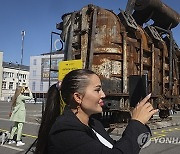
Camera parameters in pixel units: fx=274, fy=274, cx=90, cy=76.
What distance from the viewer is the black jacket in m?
1.41

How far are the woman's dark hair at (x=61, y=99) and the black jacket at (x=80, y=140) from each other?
5.8 inches

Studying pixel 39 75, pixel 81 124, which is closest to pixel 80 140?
pixel 81 124

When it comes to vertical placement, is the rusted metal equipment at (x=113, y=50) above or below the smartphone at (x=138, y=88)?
above

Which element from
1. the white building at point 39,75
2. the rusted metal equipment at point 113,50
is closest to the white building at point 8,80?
the white building at point 39,75

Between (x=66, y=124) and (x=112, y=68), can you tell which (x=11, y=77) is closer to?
(x=112, y=68)

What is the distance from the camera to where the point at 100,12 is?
30.0ft

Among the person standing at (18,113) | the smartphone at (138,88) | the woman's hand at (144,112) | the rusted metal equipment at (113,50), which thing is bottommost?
the person standing at (18,113)

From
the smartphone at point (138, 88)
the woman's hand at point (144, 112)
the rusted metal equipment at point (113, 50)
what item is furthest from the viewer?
the rusted metal equipment at point (113, 50)

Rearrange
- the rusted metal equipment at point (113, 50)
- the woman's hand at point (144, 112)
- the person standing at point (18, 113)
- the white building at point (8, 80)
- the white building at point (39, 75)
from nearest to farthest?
the woman's hand at point (144, 112)
the person standing at point (18, 113)
the rusted metal equipment at point (113, 50)
the white building at point (39, 75)
the white building at point (8, 80)

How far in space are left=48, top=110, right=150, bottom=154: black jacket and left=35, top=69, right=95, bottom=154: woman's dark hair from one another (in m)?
0.15

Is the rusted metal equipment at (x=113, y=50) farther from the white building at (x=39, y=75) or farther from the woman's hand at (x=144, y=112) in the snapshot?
the white building at (x=39, y=75)

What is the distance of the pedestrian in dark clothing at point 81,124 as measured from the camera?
143cm

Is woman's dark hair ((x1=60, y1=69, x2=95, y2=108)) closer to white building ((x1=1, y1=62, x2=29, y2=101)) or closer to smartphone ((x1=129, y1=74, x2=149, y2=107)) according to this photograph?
smartphone ((x1=129, y1=74, x2=149, y2=107))

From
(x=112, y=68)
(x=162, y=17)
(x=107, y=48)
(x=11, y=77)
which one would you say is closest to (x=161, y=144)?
(x=112, y=68)
